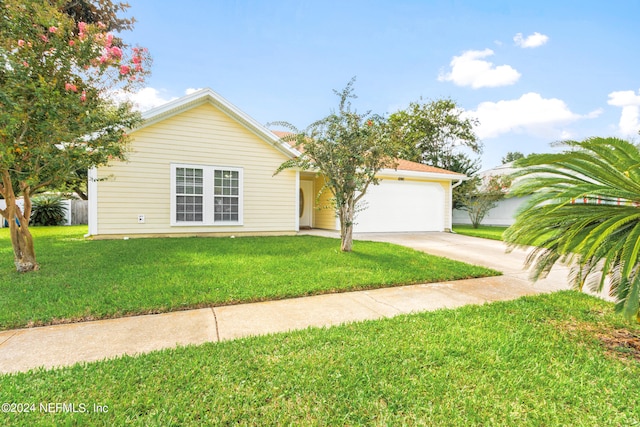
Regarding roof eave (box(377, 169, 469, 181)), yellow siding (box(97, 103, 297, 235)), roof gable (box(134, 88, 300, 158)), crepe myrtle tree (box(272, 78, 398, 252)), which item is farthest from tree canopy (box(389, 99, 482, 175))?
crepe myrtle tree (box(272, 78, 398, 252))

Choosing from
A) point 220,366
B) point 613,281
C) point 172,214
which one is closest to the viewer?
point 220,366

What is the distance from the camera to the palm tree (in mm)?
2248

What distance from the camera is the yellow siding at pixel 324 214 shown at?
1205 centimetres

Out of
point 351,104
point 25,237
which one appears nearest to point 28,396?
point 25,237

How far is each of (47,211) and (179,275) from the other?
13903mm

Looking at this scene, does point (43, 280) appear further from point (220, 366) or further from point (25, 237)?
point (220, 366)

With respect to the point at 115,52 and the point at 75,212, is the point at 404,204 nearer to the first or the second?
the point at 115,52

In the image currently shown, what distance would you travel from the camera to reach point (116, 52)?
475cm

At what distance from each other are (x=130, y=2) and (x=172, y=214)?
32.9 feet

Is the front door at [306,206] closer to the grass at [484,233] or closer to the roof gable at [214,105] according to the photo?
the roof gable at [214,105]

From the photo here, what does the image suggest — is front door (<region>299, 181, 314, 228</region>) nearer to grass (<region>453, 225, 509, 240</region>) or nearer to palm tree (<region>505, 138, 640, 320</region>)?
grass (<region>453, 225, 509, 240</region>)

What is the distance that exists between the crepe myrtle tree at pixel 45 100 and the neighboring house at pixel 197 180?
3.36m

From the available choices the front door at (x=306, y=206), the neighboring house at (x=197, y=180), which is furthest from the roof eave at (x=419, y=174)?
the neighboring house at (x=197, y=180)

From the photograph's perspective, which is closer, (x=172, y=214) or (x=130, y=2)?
(x=172, y=214)
